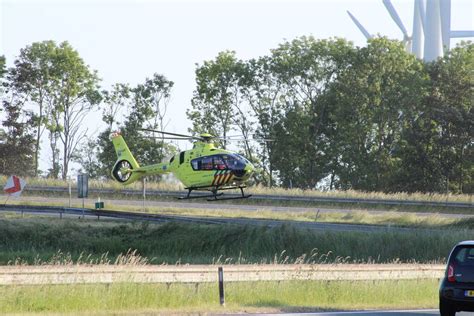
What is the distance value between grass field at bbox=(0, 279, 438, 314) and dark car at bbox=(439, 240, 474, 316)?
331 cm

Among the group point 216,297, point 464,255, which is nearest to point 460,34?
point 216,297

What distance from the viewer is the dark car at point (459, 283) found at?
17141mm

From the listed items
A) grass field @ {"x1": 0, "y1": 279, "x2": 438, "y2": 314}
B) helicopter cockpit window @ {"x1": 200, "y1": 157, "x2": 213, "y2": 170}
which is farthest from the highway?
helicopter cockpit window @ {"x1": 200, "y1": 157, "x2": 213, "y2": 170}

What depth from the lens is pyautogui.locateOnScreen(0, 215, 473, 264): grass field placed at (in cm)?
3581

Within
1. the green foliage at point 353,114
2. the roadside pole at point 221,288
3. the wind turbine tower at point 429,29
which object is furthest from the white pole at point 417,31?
the roadside pole at point 221,288

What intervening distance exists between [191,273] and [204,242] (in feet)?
66.0

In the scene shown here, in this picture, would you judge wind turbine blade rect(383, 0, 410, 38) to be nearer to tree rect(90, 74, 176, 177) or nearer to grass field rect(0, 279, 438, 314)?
tree rect(90, 74, 176, 177)

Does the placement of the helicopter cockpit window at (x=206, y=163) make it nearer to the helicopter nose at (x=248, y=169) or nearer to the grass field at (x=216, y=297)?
the helicopter nose at (x=248, y=169)

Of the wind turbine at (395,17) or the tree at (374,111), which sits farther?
the wind turbine at (395,17)

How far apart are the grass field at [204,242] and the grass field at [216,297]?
11042 millimetres

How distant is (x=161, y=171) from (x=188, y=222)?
24.8 ft

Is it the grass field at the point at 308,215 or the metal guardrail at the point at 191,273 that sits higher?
the grass field at the point at 308,215

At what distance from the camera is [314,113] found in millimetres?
77812

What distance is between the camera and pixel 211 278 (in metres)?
20.1
